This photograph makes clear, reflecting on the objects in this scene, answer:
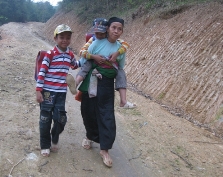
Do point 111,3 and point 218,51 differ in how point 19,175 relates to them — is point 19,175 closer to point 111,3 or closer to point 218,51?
point 218,51

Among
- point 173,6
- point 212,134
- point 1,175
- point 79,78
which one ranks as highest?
point 173,6

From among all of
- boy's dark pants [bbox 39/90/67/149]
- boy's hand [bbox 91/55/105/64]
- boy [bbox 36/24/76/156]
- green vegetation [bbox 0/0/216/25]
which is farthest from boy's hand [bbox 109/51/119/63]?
green vegetation [bbox 0/0/216/25]

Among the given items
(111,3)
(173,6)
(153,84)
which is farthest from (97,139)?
(111,3)

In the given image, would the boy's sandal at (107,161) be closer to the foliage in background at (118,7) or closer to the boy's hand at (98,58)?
the boy's hand at (98,58)

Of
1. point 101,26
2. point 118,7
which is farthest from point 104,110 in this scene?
point 118,7

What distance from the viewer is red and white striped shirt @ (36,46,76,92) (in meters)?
3.11

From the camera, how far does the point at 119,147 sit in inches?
164

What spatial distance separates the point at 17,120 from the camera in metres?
4.34

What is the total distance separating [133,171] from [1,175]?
1.71 meters

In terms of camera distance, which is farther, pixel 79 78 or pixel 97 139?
pixel 97 139

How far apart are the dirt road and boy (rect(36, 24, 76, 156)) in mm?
477

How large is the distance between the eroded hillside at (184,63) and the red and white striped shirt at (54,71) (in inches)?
146

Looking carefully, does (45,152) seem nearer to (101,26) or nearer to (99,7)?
(101,26)

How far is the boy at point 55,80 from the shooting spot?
10.2 feet
